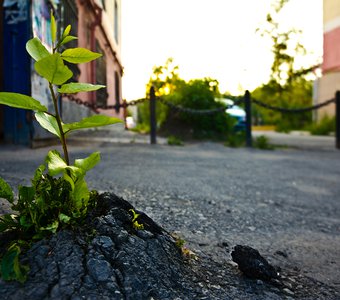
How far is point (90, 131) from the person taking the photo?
27.9 feet

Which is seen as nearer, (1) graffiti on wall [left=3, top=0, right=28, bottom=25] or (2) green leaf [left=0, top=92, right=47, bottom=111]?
(2) green leaf [left=0, top=92, right=47, bottom=111]

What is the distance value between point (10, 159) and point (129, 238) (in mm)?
2826

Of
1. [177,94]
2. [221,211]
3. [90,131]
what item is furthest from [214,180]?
[177,94]

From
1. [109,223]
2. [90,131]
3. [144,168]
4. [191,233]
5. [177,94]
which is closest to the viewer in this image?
[109,223]

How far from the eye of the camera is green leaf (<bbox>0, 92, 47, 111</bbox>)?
3.62 ft

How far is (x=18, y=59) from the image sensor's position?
465 cm

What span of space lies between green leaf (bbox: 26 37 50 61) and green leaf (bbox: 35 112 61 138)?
0.53 feet

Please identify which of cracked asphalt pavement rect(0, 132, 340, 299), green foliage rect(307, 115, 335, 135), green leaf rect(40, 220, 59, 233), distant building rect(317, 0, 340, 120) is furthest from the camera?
green foliage rect(307, 115, 335, 135)

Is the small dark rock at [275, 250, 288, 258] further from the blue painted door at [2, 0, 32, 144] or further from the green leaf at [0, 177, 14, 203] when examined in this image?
the blue painted door at [2, 0, 32, 144]

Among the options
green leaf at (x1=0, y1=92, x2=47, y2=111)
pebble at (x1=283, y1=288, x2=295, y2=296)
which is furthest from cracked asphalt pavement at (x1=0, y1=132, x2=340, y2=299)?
green leaf at (x1=0, y1=92, x2=47, y2=111)

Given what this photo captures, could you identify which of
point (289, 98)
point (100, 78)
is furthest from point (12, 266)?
point (289, 98)

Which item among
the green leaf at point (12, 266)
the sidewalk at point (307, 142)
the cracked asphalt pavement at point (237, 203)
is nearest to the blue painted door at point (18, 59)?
the cracked asphalt pavement at point (237, 203)

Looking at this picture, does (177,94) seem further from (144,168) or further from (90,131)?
(144,168)

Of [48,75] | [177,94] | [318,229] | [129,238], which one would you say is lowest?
[318,229]
